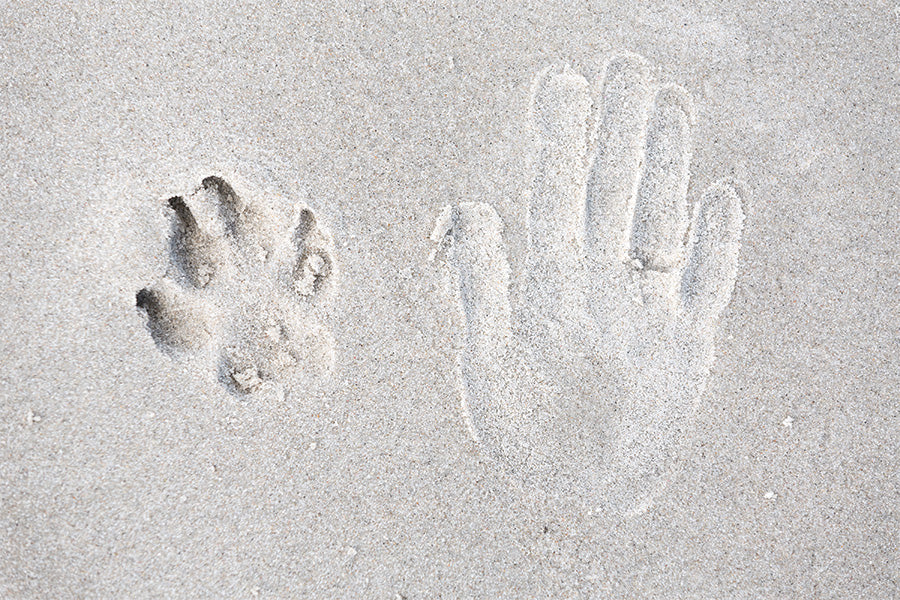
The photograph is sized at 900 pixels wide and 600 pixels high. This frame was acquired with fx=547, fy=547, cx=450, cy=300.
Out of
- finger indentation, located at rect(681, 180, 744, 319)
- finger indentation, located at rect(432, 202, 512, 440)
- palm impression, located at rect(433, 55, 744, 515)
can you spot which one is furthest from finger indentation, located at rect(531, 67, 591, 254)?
finger indentation, located at rect(681, 180, 744, 319)

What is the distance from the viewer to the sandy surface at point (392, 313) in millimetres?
1297

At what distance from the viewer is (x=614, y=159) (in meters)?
1.36

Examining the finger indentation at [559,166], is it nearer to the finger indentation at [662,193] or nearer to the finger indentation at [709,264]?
the finger indentation at [662,193]

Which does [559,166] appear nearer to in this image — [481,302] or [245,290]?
[481,302]

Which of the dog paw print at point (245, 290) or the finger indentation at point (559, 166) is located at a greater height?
the finger indentation at point (559, 166)

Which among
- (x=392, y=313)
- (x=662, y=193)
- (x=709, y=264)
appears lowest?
(x=392, y=313)

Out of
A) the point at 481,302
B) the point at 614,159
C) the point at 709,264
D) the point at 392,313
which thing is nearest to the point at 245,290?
the point at 392,313

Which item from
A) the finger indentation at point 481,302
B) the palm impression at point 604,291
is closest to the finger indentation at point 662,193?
the palm impression at point 604,291

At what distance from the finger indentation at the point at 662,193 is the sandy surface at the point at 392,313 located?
0.14ft

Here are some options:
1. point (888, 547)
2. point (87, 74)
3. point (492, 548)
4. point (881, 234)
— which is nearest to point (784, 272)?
point (881, 234)

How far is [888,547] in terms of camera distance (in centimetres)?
137

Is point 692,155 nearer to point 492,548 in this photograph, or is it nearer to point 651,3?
point 651,3

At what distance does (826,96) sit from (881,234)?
379 mm

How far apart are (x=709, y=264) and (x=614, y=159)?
0.35 meters
